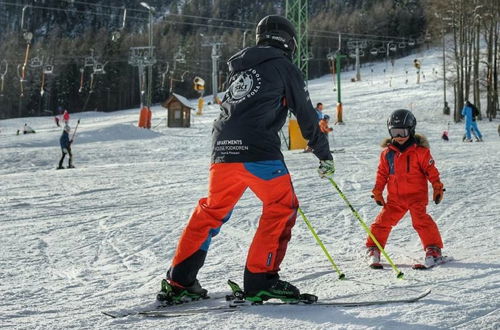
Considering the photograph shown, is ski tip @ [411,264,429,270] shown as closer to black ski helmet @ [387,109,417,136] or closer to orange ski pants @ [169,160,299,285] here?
black ski helmet @ [387,109,417,136]

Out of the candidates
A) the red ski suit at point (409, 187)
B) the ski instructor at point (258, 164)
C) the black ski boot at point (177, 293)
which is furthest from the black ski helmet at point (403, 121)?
the black ski boot at point (177, 293)

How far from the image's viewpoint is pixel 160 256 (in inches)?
200

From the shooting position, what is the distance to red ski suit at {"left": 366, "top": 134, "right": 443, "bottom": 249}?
4.51 m

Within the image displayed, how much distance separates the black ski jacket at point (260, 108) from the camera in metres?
3.19

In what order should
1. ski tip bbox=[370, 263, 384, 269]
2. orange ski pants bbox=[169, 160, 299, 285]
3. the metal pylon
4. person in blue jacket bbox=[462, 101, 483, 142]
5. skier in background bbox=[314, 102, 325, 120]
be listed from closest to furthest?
orange ski pants bbox=[169, 160, 299, 285], ski tip bbox=[370, 263, 384, 269], skier in background bbox=[314, 102, 325, 120], person in blue jacket bbox=[462, 101, 483, 142], the metal pylon

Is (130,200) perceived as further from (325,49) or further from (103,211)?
(325,49)

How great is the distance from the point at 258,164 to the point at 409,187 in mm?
1862

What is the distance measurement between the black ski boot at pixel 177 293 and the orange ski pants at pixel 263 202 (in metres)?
0.38

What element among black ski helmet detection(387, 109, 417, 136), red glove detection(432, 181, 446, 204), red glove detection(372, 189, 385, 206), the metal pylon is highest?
the metal pylon

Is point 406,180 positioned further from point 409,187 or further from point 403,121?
point 403,121

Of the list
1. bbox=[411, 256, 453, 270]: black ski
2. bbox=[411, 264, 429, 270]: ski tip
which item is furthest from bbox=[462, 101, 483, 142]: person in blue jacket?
bbox=[411, 264, 429, 270]: ski tip

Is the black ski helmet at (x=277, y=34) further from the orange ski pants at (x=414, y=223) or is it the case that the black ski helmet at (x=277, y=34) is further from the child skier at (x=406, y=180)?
the orange ski pants at (x=414, y=223)

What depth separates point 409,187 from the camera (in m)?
4.55

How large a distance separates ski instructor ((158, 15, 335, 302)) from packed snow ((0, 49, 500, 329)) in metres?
0.21
